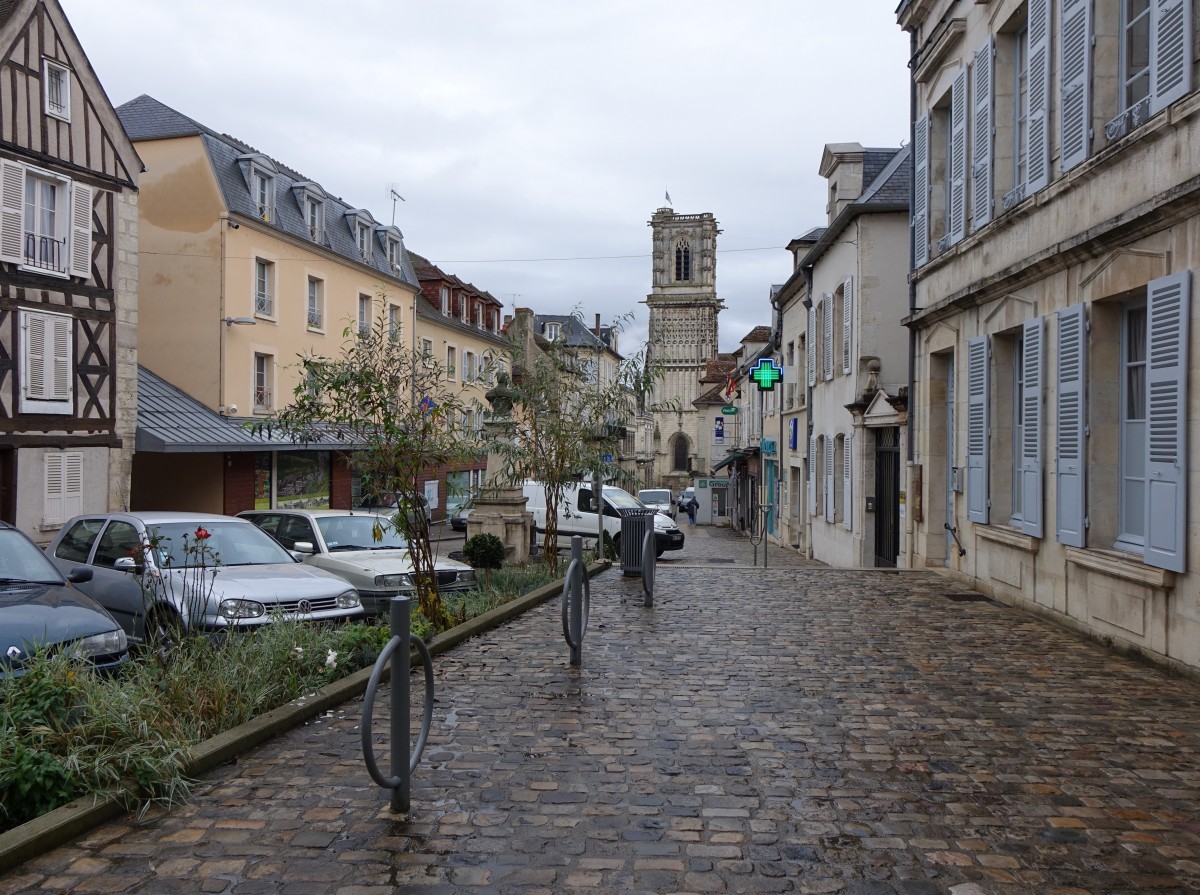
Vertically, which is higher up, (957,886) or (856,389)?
(856,389)

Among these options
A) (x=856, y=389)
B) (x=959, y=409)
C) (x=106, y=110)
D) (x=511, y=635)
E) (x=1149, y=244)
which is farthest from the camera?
(x=106, y=110)

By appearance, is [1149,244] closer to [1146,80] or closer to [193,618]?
[1146,80]

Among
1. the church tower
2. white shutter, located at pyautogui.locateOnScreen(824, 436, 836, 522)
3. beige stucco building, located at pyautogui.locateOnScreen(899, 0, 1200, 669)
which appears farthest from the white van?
the church tower

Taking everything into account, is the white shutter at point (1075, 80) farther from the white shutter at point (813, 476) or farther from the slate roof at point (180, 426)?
the slate roof at point (180, 426)

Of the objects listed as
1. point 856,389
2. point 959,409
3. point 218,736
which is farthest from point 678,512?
point 218,736

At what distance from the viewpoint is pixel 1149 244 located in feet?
24.8

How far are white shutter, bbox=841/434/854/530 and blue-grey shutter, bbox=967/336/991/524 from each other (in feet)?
22.9

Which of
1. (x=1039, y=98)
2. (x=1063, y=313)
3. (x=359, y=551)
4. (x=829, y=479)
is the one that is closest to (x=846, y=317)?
(x=829, y=479)

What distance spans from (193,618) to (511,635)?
258cm

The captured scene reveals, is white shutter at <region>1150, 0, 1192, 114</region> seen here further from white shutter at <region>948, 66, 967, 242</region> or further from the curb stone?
the curb stone

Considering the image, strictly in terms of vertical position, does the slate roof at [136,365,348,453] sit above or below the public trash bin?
above

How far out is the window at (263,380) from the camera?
1031 inches

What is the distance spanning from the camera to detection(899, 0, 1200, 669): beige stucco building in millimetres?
7168

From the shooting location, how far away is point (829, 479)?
2128 centimetres
